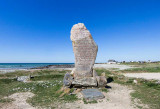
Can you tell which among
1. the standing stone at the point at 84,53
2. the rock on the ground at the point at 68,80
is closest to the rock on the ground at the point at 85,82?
the rock on the ground at the point at 68,80

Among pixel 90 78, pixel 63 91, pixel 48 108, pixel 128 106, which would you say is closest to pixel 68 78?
pixel 63 91

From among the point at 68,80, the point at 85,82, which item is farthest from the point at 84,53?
the point at 68,80

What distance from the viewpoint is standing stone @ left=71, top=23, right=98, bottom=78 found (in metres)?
11.6

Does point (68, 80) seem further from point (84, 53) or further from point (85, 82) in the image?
point (84, 53)

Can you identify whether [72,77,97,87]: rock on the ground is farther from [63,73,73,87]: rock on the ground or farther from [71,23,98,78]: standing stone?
[71,23,98,78]: standing stone

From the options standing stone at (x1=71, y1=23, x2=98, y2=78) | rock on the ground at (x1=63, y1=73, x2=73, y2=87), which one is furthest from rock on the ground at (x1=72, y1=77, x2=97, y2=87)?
standing stone at (x1=71, y1=23, x2=98, y2=78)

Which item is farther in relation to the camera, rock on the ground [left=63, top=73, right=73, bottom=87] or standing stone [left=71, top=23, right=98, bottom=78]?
standing stone [left=71, top=23, right=98, bottom=78]

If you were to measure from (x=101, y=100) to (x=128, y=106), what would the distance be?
1735 mm

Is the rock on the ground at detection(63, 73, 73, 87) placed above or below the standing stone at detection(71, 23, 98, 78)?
below

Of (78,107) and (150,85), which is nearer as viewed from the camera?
(78,107)

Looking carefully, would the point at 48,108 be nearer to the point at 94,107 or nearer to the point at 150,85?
the point at 94,107

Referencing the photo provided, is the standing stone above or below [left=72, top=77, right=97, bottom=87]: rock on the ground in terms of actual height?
above

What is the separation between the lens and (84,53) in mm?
11578

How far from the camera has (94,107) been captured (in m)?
6.77
